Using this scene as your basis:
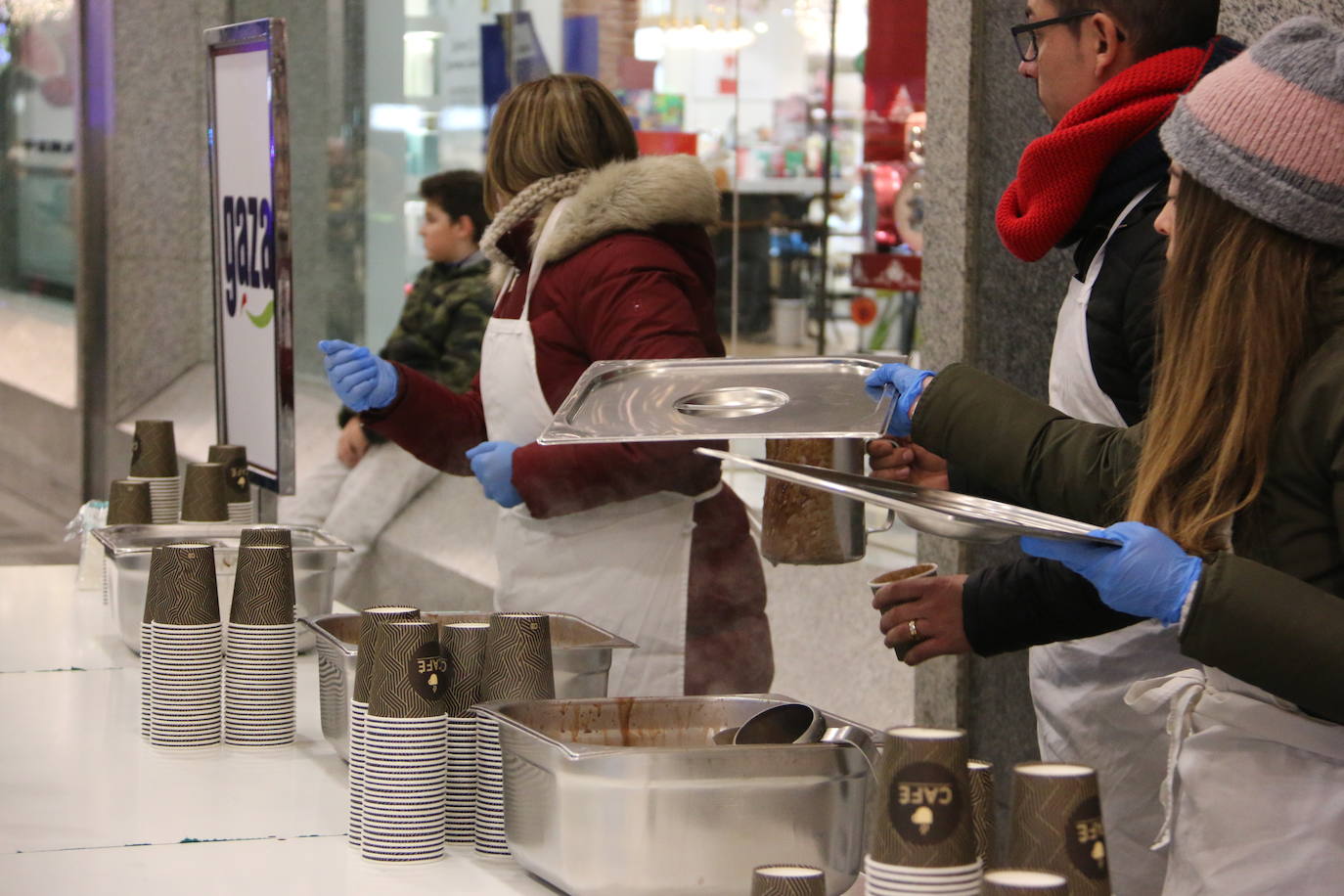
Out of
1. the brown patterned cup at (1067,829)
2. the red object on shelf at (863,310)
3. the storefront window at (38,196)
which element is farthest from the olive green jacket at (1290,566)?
the storefront window at (38,196)

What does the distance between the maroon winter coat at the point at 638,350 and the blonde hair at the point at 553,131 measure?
0.09 m

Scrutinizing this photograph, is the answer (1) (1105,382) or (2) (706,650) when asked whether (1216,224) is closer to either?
(1) (1105,382)

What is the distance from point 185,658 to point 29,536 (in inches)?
256

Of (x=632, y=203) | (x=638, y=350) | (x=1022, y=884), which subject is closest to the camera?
(x=1022, y=884)

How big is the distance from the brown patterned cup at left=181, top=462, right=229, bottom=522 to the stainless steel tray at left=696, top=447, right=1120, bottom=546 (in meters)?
1.94

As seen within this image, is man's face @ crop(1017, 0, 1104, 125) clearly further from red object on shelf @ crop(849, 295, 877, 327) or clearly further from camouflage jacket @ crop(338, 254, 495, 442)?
camouflage jacket @ crop(338, 254, 495, 442)

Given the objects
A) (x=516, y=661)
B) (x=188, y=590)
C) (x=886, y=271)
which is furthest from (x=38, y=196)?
(x=516, y=661)

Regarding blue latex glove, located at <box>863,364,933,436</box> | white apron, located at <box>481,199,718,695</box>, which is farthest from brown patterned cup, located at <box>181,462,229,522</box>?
blue latex glove, located at <box>863,364,933,436</box>

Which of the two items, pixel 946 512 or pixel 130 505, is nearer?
pixel 946 512

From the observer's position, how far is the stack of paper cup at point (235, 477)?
3.30m

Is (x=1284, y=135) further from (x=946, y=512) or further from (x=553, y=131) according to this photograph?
(x=553, y=131)

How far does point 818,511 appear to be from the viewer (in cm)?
231

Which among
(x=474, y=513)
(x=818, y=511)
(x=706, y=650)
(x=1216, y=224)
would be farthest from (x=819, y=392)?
(x=474, y=513)

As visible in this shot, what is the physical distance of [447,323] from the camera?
558cm
